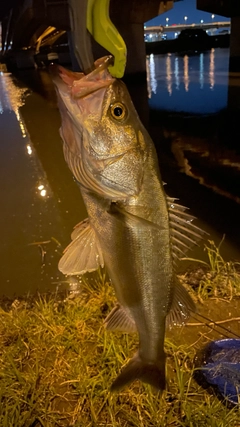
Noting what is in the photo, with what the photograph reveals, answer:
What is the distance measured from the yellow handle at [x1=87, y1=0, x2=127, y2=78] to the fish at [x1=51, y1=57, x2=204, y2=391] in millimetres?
62

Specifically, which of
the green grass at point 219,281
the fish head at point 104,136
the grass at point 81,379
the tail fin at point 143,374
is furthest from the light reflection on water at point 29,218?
the fish head at point 104,136

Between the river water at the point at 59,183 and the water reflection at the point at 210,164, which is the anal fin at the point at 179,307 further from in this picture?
the water reflection at the point at 210,164

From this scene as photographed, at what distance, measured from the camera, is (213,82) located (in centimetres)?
1819

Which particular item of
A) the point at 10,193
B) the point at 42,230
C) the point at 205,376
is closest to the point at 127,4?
the point at 10,193

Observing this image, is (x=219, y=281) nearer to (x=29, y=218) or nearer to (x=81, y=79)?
(x=81, y=79)

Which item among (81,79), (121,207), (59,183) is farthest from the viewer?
(59,183)

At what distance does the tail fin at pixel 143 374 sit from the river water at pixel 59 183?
7.12ft

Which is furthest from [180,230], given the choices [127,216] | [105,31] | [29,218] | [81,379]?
[29,218]

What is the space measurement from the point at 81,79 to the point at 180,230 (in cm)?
80

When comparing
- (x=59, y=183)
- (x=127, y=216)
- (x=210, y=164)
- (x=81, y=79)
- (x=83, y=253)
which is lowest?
(x=210, y=164)

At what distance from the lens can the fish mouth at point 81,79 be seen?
141 centimetres

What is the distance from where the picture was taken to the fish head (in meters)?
1.46

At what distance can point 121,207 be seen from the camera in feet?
5.15

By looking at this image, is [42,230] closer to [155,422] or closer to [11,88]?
[155,422]
